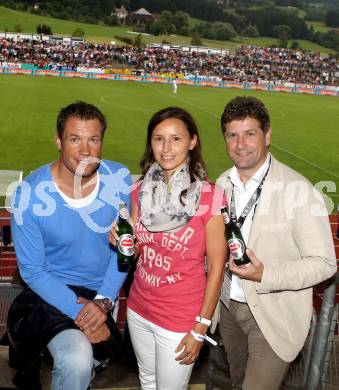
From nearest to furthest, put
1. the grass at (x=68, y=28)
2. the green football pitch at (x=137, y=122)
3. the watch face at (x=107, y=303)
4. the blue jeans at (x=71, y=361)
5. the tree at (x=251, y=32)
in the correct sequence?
the blue jeans at (x=71, y=361)
the watch face at (x=107, y=303)
the green football pitch at (x=137, y=122)
the grass at (x=68, y=28)
the tree at (x=251, y=32)

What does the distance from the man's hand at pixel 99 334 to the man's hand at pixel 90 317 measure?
A: 18 millimetres

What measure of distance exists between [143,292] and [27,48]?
56906mm

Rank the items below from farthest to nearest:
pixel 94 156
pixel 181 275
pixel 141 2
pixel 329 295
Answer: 1. pixel 141 2
2. pixel 94 156
3. pixel 181 275
4. pixel 329 295

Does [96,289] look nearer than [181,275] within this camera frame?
No

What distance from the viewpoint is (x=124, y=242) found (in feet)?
10.8

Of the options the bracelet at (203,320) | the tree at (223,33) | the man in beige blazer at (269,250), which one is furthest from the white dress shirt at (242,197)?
the tree at (223,33)

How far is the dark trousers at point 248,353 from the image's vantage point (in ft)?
10.7

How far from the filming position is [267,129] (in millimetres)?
3496

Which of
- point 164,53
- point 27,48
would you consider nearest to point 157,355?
point 27,48

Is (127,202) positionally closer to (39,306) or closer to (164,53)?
(39,306)

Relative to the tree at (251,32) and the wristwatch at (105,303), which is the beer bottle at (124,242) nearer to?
the wristwatch at (105,303)

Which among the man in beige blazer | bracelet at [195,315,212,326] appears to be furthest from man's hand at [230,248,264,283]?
bracelet at [195,315,212,326]

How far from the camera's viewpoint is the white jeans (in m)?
3.18

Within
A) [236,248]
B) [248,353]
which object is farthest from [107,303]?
[248,353]
